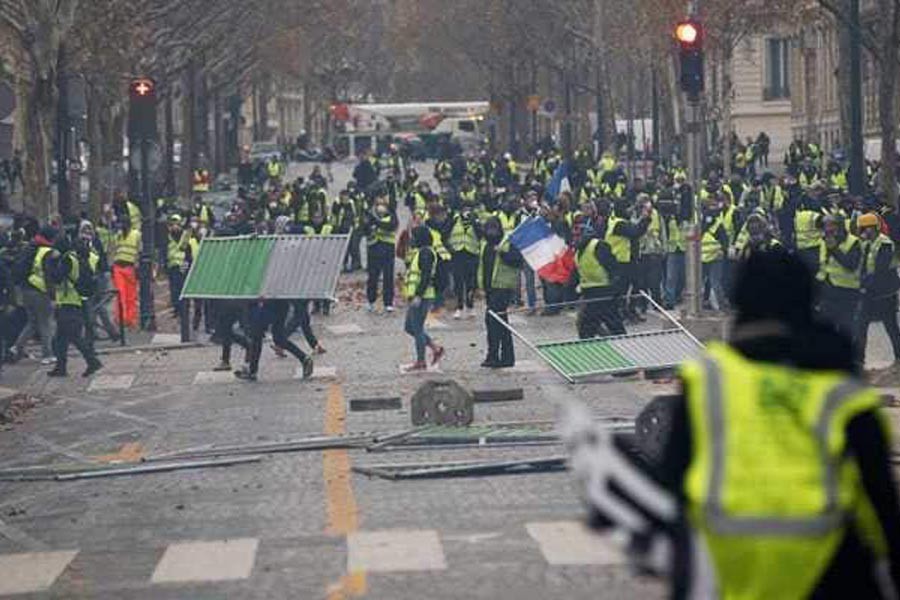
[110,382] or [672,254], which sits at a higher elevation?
[672,254]

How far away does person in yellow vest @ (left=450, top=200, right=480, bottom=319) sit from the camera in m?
38.8

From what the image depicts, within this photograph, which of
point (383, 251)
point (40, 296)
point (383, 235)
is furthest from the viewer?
point (383, 251)

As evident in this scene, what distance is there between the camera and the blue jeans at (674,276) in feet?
127

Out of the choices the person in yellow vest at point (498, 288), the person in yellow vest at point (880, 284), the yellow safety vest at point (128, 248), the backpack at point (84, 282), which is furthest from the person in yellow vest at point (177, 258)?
the person in yellow vest at point (880, 284)

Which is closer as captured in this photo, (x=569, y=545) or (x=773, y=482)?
(x=773, y=482)

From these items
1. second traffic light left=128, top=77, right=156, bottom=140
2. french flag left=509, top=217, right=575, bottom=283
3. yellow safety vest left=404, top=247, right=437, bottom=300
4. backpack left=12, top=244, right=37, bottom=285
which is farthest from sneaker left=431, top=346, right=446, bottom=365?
second traffic light left=128, top=77, right=156, bottom=140

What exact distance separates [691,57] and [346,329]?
32.7ft

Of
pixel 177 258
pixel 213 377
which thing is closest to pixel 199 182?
pixel 177 258

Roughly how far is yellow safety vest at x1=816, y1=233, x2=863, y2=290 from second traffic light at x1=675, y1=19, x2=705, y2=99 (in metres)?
3.24

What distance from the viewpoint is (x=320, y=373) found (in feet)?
100

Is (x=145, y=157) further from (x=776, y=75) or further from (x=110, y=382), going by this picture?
(x=776, y=75)

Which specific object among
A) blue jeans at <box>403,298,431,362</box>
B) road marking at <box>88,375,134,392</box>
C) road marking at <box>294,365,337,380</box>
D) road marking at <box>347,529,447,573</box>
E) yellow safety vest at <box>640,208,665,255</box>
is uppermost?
yellow safety vest at <box>640,208,665,255</box>

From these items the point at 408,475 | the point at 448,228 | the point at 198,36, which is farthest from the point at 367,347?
the point at 198,36

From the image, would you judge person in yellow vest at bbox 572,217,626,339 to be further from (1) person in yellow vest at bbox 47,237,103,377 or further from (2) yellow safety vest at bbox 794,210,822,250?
(1) person in yellow vest at bbox 47,237,103,377
